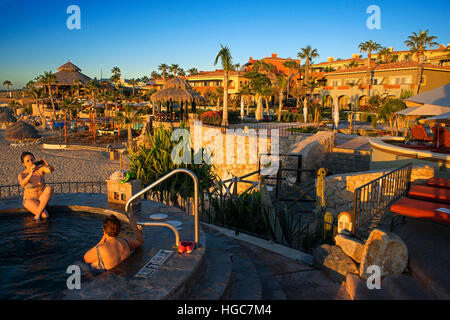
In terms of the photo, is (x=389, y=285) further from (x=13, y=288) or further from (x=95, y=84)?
(x=95, y=84)

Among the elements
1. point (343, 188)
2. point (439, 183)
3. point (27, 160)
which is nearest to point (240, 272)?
point (27, 160)

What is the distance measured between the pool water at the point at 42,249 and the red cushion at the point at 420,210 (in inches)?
193

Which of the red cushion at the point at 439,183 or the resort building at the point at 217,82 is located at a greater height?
the resort building at the point at 217,82

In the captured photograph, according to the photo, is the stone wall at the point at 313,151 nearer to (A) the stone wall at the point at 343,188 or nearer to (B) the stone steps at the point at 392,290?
(A) the stone wall at the point at 343,188

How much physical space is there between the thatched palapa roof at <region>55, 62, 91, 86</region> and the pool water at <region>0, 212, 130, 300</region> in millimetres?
51345

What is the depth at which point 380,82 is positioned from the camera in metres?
41.0

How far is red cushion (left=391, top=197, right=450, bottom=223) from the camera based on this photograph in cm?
482

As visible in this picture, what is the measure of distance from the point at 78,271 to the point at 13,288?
2.95 ft

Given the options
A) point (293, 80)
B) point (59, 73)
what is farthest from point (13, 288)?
point (293, 80)

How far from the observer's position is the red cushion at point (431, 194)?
225 inches

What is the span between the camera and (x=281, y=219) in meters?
6.68

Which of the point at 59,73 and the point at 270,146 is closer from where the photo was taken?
the point at 270,146

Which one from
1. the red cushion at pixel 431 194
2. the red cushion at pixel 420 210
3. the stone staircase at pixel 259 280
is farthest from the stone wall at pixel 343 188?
the stone staircase at pixel 259 280
